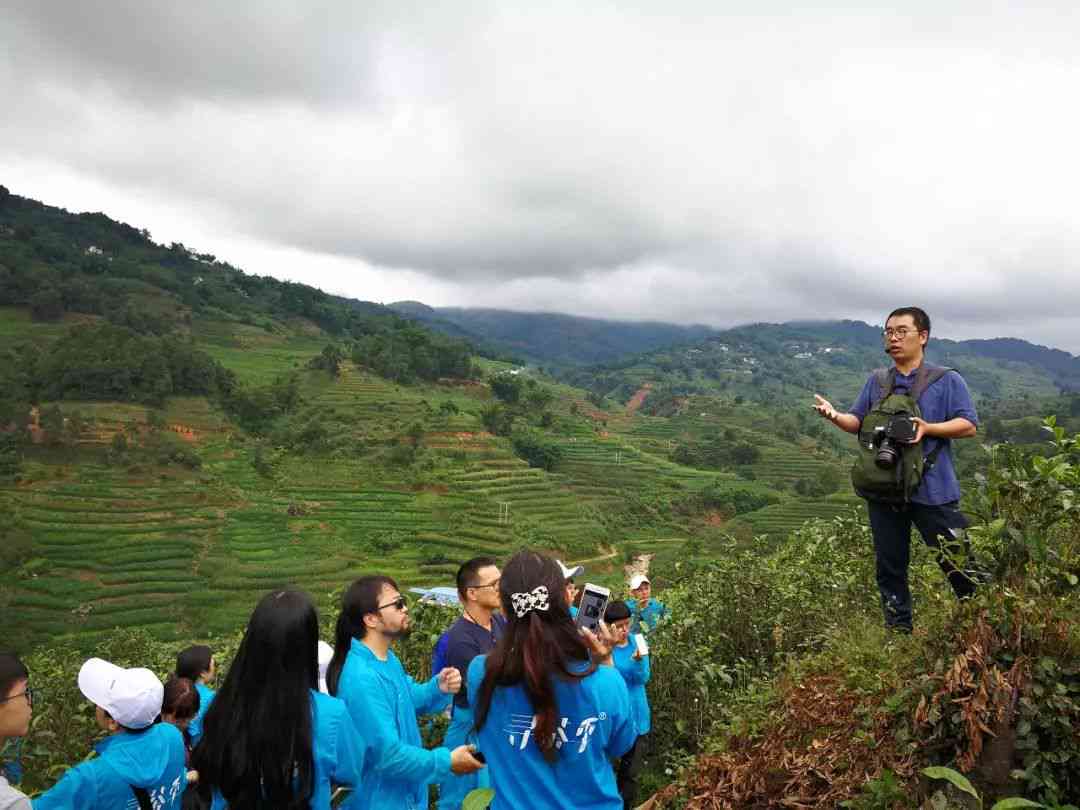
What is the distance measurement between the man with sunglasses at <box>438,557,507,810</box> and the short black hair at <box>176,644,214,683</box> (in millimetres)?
1518

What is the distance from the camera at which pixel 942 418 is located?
3.16m

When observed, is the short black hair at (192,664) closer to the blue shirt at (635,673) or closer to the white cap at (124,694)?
the white cap at (124,694)

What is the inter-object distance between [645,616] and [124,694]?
3025 millimetres

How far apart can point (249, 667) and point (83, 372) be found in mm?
55904

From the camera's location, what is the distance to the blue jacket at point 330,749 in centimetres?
209

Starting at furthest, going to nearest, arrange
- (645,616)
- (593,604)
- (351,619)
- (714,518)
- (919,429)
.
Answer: (714,518) < (645,616) < (919,429) < (593,604) < (351,619)

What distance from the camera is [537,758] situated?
2.05 m

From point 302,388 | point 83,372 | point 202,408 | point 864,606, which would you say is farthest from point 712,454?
point 864,606

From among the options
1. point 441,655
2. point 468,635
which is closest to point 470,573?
point 468,635

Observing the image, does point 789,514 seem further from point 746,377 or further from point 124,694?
point 746,377

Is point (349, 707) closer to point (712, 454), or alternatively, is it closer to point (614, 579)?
point (614, 579)

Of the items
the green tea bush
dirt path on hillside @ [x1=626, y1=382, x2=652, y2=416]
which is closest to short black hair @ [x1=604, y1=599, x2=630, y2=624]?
the green tea bush

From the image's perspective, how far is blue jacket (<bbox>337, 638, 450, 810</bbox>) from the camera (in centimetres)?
222

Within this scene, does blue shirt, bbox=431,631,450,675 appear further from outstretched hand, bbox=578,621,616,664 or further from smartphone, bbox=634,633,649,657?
outstretched hand, bbox=578,621,616,664
